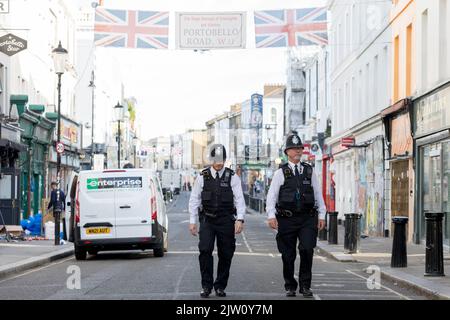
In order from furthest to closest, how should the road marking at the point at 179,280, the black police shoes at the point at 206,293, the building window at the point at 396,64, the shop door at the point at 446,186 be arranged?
the building window at the point at 396,64 → the shop door at the point at 446,186 → the road marking at the point at 179,280 → the black police shoes at the point at 206,293

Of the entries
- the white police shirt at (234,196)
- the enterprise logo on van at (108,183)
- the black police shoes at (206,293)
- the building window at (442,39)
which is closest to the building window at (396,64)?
the building window at (442,39)

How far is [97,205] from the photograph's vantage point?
867 inches

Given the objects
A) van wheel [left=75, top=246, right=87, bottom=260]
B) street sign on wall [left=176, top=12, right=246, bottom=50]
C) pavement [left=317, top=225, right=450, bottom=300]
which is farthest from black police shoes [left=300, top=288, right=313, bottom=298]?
street sign on wall [left=176, top=12, right=246, bottom=50]

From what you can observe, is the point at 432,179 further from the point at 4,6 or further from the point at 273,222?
the point at 273,222

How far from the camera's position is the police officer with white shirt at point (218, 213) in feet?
41.9

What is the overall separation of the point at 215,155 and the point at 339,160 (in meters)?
36.5

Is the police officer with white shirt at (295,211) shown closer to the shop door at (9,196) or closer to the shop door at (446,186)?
the shop door at (446,186)

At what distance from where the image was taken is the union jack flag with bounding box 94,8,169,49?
25.8 m

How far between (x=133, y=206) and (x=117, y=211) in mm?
387

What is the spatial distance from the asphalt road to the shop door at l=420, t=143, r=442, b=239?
13.6 feet

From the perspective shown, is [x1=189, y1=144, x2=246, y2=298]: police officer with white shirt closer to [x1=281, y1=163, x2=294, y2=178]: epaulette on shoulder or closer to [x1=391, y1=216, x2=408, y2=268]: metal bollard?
[x1=281, y1=163, x2=294, y2=178]: epaulette on shoulder

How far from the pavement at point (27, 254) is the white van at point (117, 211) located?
1.17 m

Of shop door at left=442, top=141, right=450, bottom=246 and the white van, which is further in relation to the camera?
shop door at left=442, top=141, right=450, bottom=246
